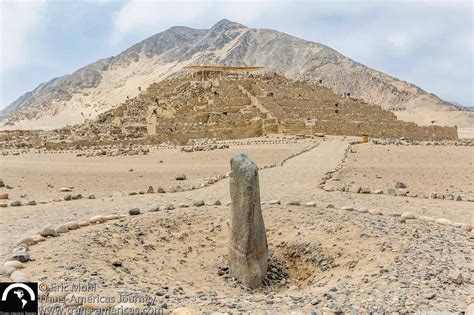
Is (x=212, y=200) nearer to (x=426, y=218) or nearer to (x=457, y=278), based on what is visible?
(x=426, y=218)

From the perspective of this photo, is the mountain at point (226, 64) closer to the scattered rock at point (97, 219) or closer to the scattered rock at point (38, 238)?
the scattered rock at point (97, 219)

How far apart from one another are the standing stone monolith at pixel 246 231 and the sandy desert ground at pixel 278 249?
191 millimetres

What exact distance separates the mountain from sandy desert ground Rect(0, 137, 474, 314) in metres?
59.8

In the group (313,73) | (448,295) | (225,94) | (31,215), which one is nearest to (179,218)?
(31,215)

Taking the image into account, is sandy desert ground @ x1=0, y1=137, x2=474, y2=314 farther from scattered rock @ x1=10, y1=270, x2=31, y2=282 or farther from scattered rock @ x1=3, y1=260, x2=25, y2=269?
scattered rock @ x1=10, y1=270, x2=31, y2=282

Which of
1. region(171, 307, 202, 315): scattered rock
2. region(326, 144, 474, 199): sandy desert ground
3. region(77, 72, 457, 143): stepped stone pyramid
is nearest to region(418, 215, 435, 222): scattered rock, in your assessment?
region(326, 144, 474, 199): sandy desert ground

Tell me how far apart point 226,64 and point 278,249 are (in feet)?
369

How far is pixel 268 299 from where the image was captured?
464 centimetres

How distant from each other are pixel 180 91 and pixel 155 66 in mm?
85545

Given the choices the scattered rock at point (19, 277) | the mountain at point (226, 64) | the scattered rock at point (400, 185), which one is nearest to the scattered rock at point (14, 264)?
the scattered rock at point (19, 277)

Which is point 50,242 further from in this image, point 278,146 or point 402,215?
point 278,146

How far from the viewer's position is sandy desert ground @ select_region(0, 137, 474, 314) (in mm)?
4555

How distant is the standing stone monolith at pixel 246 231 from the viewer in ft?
Answer: 19.5

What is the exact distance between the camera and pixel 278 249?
23.1 feet
